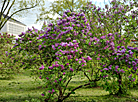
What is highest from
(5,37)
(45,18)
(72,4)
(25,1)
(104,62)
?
(72,4)

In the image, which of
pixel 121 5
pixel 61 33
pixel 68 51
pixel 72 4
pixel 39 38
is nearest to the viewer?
pixel 68 51

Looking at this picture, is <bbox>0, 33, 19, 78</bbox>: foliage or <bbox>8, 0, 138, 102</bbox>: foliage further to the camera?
<bbox>0, 33, 19, 78</bbox>: foliage

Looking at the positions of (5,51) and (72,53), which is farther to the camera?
(5,51)

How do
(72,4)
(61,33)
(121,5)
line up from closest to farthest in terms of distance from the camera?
(61,33)
(121,5)
(72,4)

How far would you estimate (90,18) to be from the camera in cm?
929

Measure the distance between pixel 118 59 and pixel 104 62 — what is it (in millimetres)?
577

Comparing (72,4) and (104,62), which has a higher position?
(72,4)

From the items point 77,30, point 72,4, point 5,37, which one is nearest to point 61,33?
point 77,30

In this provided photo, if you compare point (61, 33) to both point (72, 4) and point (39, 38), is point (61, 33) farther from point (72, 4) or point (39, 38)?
point (72, 4)

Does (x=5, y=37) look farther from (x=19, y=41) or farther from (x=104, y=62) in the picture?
(x=104, y=62)

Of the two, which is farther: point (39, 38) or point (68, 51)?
point (39, 38)

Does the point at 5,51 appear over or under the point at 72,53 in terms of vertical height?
over

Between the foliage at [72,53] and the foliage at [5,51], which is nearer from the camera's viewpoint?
the foliage at [72,53]

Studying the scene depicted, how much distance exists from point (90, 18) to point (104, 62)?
359 cm
